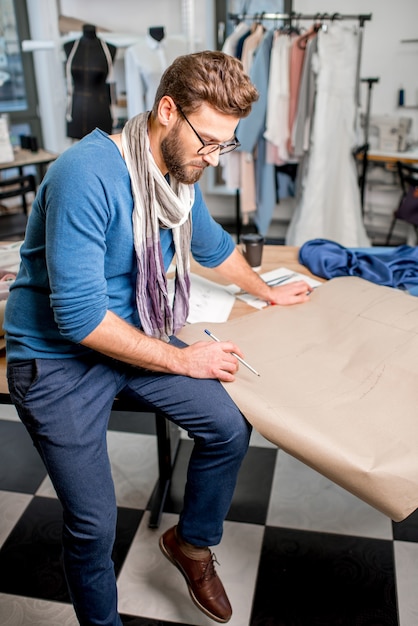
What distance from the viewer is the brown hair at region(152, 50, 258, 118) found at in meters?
1.27

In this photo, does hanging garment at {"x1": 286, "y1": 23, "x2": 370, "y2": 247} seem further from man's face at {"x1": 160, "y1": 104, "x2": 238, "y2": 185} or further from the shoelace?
the shoelace

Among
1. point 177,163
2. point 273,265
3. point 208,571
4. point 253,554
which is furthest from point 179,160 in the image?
point 253,554

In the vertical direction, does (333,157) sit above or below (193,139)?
below

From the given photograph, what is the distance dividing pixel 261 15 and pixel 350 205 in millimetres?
1273

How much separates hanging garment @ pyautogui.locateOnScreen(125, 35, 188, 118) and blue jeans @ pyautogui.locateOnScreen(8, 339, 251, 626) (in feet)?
10.4

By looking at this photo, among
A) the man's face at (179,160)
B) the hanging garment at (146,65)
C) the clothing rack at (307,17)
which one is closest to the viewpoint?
the man's face at (179,160)

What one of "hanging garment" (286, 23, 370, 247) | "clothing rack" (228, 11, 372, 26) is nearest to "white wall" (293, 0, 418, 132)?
"clothing rack" (228, 11, 372, 26)

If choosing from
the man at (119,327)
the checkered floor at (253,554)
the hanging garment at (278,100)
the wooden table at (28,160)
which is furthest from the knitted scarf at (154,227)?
the wooden table at (28,160)

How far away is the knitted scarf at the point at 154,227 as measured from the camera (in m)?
1.35

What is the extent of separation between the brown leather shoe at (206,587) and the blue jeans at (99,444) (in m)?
0.06

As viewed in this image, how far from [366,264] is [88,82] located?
284 centimetres

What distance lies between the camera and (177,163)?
138 cm

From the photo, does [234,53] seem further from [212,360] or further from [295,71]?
[212,360]

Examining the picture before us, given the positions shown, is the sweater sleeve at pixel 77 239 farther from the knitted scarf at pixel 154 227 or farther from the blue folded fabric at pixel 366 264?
the blue folded fabric at pixel 366 264
